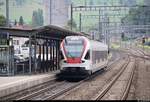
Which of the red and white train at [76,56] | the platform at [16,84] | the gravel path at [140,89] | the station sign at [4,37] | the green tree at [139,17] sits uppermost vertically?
the green tree at [139,17]

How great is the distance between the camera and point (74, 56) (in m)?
31.1

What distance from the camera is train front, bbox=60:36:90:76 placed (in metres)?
31.1

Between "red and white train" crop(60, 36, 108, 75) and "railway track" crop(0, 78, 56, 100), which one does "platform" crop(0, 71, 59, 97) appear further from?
"red and white train" crop(60, 36, 108, 75)

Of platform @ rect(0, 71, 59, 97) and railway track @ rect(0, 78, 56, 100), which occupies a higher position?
platform @ rect(0, 71, 59, 97)

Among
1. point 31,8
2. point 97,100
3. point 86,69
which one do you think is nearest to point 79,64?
point 86,69

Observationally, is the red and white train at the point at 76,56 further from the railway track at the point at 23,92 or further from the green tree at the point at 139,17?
the green tree at the point at 139,17

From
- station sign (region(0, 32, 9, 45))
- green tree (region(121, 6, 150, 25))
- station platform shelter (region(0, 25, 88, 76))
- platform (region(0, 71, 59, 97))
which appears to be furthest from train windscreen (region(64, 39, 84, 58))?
green tree (region(121, 6, 150, 25))

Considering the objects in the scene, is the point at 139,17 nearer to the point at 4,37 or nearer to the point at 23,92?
the point at 4,37

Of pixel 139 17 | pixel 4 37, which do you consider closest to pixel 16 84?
pixel 4 37

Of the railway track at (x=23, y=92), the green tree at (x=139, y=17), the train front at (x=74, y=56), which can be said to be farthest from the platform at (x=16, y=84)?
the green tree at (x=139, y=17)

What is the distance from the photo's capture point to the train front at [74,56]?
31.1m

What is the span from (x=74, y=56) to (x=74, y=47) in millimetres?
643

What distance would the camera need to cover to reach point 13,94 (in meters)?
22.5

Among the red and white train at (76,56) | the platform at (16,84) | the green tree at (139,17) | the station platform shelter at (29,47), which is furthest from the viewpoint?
the green tree at (139,17)
